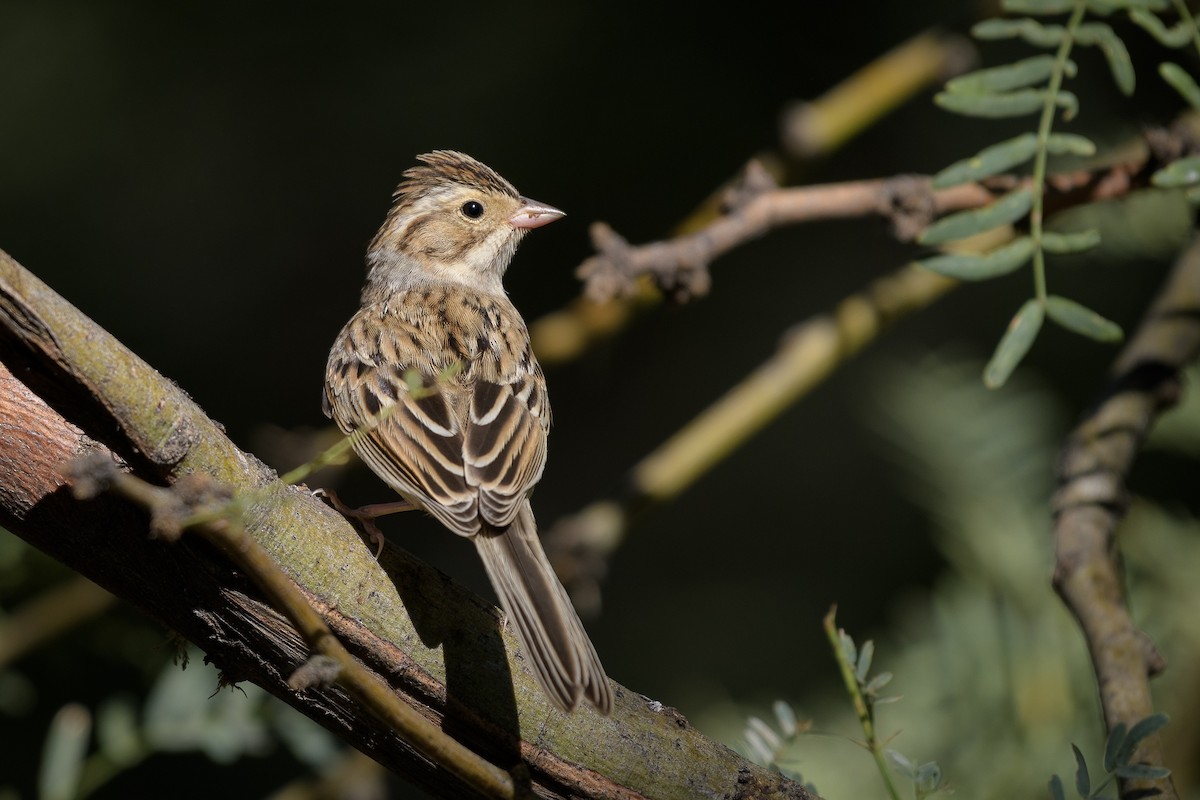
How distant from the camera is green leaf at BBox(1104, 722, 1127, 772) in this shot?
205cm

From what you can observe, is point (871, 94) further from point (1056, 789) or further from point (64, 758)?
point (64, 758)

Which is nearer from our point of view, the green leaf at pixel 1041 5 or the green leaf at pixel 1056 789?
the green leaf at pixel 1056 789

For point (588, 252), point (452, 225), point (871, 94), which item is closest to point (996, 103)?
point (871, 94)

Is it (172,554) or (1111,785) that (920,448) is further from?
(172,554)

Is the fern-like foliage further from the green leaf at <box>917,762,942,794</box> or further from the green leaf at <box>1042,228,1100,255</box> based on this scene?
the green leaf at <box>917,762,942,794</box>

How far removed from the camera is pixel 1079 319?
92.4 inches

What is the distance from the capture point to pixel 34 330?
1806 mm

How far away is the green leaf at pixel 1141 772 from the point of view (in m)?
1.97

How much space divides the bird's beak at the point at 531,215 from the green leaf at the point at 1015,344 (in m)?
1.87

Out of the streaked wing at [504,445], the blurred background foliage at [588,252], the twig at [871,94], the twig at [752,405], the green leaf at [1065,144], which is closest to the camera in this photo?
the green leaf at [1065,144]

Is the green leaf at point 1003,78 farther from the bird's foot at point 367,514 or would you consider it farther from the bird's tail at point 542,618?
the bird's foot at point 367,514

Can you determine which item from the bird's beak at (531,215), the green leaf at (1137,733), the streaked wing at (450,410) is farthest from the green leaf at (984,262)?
the bird's beak at (531,215)

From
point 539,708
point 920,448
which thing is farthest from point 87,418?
point 920,448

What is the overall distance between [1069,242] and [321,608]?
1432mm
